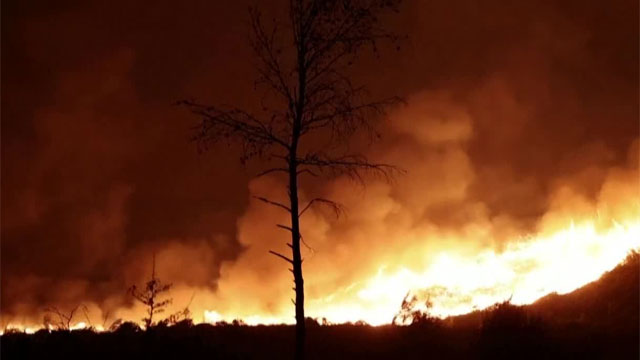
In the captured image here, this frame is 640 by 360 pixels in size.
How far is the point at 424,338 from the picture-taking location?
17297mm

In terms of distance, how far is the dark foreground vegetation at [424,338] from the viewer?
48.9 ft

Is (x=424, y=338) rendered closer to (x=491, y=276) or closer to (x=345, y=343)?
(x=345, y=343)

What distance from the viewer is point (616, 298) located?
18391 millimetres

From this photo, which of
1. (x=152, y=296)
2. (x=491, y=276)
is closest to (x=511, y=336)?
(x=491, y=276)

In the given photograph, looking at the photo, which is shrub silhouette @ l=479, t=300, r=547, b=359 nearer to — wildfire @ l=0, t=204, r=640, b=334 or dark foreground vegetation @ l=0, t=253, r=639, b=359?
dark foreground vegetation @ l=0, t=253, r=639, b=359

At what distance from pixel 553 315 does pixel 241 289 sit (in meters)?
14.5

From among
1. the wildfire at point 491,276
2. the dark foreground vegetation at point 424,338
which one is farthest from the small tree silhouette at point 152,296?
the wildfire at point 491,276

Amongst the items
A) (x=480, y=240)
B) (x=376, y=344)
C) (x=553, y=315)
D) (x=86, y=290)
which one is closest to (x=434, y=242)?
(x=480, y=240)

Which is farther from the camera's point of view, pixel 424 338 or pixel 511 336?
pixel 424 338

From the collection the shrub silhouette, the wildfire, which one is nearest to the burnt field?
the shrub silhouette

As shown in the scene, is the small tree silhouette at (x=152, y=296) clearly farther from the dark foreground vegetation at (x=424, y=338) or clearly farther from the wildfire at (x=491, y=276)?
the wildfire at (x=491, y=276)

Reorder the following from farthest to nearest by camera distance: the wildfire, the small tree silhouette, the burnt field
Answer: the wildfire → the small tree silhouette → the burnt field

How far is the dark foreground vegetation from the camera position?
14891 mm

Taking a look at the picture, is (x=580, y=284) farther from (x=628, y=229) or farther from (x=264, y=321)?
(x=264, y=321)
